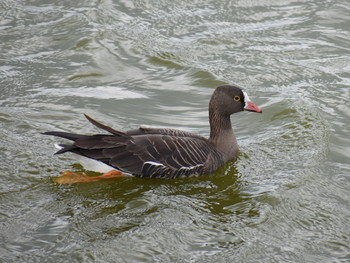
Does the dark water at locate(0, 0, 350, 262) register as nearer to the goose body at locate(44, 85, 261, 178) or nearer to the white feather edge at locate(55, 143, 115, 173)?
the goose body at locate(44, 85, 261, 178)

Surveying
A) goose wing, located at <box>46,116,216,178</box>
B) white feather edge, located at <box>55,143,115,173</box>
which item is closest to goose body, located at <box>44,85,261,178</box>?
goose wing, located at <box>46,116,216,178</box>

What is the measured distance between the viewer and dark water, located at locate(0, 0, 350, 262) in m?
7.16

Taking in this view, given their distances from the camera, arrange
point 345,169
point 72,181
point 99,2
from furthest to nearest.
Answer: point 99,2, point 345,169, point 72,181

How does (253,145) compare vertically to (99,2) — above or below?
below

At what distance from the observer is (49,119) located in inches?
410

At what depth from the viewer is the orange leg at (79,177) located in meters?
8.38

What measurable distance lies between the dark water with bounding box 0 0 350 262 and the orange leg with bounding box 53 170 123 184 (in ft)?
0.43

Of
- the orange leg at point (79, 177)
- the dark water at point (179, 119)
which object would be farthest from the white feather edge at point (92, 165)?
the dark water at point (179, 119)

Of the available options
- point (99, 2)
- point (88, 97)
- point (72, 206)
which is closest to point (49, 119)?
point (88, 97)

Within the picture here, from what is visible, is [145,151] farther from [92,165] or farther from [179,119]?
[179,119]

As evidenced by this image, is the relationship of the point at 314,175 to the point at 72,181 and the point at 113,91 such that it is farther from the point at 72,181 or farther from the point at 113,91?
the point at 113,91

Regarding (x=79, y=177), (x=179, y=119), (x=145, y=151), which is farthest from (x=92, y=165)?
(x=179, y=119)

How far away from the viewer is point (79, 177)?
8531mm

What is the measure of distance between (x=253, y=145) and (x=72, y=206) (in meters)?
3.38
